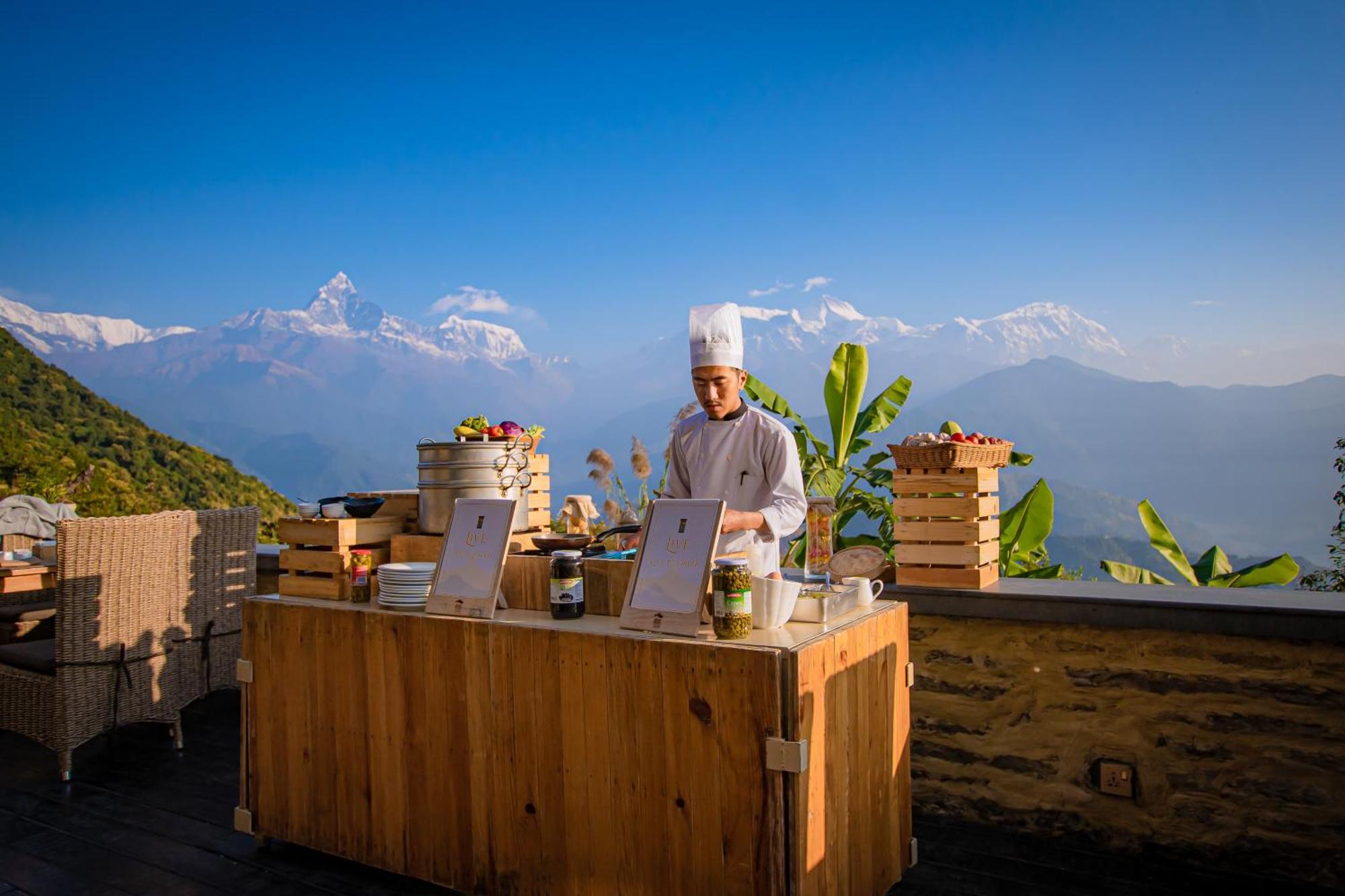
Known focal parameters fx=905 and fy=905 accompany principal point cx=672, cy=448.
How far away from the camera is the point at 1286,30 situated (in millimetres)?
23875

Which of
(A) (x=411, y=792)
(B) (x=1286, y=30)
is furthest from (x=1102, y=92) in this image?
(A) (x=411, y=792)

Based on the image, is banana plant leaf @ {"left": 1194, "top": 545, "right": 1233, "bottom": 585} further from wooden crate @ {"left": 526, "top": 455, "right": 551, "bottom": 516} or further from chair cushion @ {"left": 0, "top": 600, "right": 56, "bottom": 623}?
chair cushion @ {"left": 0, "top": 600, "right": 56, "bottom": 623}

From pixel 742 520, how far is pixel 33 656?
Answer: 358 cm

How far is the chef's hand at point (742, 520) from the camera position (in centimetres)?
264

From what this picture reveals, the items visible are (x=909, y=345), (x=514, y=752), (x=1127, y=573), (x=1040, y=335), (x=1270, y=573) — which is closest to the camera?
(x=514, y=752)

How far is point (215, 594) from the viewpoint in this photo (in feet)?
15.6

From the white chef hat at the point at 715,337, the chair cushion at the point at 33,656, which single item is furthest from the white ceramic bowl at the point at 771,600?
the chair cushion at the point at 33,656

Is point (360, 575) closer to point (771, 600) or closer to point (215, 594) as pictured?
point (771, 600)

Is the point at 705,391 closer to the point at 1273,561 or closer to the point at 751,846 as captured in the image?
the point at 751,846

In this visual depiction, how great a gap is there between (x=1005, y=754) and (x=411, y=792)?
6.77ft

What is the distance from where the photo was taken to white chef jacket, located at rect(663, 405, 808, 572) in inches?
115

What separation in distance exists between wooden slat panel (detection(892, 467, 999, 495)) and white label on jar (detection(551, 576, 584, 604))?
1.34 m

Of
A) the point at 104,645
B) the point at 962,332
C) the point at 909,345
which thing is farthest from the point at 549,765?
the point at 962,332

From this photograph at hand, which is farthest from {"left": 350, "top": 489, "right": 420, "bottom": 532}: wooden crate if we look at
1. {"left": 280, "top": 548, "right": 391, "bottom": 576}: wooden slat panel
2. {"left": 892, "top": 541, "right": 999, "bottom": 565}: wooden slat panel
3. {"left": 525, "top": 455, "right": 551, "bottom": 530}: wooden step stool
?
{"left": 892, "top": 541, "right": 999, "bottom": 565}: wooden slat panel
